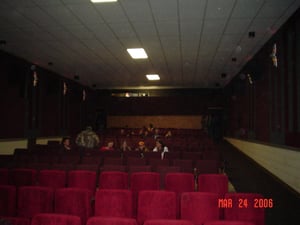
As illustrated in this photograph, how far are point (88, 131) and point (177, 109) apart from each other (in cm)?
1180

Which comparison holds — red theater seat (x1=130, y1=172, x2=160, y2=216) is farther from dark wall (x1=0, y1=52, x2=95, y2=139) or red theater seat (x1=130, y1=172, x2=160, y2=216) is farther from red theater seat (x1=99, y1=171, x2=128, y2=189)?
dark wall (x1=0, y1=52, x2=95, y2=139)

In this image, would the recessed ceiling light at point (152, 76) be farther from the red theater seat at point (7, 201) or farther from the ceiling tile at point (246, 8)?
the red theater seat at point (7, 201)

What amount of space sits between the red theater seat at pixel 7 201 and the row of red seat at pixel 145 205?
3 cm

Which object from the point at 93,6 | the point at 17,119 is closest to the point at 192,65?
the point at 93,6

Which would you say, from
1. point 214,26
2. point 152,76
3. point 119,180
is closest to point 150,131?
point 152,76

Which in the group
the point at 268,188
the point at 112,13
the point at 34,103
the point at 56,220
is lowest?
the point at 268,188

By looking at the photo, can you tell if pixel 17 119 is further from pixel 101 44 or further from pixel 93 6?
pixel 93 6

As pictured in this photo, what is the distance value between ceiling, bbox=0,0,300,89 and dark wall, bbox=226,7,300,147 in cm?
38

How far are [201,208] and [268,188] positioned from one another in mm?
4055

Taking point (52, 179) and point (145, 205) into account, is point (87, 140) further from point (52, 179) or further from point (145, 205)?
point (145, 205)

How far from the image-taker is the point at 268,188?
21.7 feet

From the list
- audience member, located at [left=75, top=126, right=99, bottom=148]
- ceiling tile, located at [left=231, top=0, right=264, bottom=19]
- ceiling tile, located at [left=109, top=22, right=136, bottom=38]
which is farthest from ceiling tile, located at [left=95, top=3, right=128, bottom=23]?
audience member, located at [left=75, top=126, right=99, bottom=148]

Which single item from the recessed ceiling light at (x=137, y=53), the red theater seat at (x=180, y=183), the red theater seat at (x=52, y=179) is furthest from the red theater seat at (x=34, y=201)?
the recessed ceiling light at (x=137, y=53)

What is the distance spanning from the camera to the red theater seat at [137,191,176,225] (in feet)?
10.8
